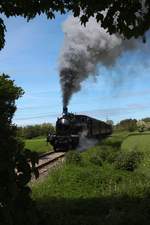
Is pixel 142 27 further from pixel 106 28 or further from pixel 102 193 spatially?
pixel 102 193

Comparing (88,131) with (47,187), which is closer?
(47,187)

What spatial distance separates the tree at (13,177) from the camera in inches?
245

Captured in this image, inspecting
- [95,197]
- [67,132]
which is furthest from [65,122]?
[95,197]

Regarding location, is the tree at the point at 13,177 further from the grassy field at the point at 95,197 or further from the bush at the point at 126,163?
the bush at the point at 126,163

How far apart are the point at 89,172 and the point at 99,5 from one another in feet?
34.0

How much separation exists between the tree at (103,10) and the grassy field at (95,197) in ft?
10.4

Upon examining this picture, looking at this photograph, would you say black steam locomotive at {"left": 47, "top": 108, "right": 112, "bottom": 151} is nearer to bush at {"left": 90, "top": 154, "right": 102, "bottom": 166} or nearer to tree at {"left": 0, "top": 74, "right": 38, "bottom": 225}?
bush at {"left": 90, "top": 154, "right": 102, "bottom": 166}

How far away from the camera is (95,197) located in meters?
12.9

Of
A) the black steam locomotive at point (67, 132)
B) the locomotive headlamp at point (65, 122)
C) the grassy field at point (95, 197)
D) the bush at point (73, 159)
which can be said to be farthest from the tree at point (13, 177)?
the locomotive headlamp at point (65, 122)

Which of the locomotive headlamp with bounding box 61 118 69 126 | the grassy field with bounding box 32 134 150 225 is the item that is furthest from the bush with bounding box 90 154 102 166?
the locomotive headlamp with bounding box 61 118 69 126

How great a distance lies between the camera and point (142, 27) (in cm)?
856

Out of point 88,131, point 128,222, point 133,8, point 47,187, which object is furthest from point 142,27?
point 88,131

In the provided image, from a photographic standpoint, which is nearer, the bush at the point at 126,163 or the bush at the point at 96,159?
the bush at the point at 126,163

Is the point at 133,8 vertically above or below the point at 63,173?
above
